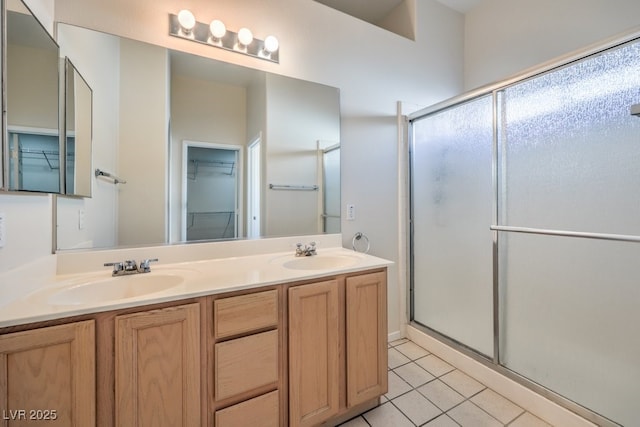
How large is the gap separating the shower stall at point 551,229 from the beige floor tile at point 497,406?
0.50 ft

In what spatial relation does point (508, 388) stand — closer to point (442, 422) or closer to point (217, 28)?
point (442, 422)

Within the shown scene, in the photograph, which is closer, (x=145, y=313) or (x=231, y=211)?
(x=145, y=313)

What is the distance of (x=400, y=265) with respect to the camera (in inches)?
89.0

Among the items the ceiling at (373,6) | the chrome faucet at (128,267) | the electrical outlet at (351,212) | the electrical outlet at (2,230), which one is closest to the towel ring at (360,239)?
the electrical outlet at (351,212)

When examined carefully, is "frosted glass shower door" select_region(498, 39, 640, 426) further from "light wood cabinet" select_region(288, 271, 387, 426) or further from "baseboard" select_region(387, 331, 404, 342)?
"light wood cabinet" select_region(288, 271, 387, 426)

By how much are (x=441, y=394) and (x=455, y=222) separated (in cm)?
117

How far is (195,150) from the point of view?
157 centimetres

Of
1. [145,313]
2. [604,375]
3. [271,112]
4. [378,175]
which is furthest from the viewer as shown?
[378,175]

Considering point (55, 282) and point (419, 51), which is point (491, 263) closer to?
point (419, 51)

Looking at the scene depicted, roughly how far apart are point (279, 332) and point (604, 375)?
5.66ft

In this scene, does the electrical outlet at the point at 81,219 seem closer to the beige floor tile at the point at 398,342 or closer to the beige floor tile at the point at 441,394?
the beige floor tile at the point at 441,394

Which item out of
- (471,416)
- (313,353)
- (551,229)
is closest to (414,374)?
(471,416)

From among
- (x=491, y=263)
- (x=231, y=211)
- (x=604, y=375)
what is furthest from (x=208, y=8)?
(x=604, y=375)

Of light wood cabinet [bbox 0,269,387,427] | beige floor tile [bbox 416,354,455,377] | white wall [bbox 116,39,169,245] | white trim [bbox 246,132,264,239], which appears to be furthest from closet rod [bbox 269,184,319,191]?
beige floor tile [bbox 416,354,455,377]
